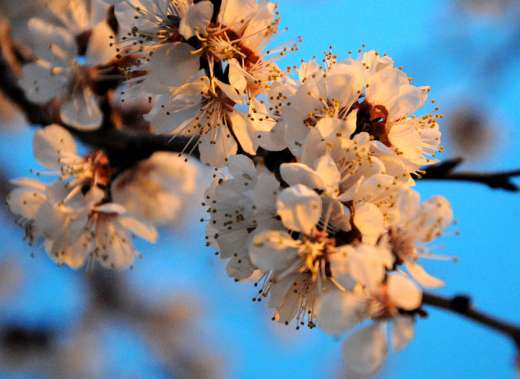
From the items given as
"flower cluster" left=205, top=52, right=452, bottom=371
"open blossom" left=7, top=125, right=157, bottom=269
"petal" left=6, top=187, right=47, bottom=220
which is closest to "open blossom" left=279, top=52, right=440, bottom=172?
Result: "flower cluster" left=205, top=52, right=452, bottom=371

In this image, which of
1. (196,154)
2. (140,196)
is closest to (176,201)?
(140,196)

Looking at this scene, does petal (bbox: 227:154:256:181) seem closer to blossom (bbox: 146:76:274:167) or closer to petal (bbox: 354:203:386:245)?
blossom (bbox: 146:76:274:167)

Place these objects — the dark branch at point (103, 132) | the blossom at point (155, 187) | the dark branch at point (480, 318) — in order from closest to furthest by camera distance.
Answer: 1. the dark branch at point (480, 318)
2. the dark branch at point (103, 132)
3. the blossom at point (155, 187)

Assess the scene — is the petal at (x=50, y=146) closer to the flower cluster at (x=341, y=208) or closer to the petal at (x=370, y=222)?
the flower cluster at (x=341, y=208)

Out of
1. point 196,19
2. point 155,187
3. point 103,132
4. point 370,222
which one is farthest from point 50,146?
point 370,222

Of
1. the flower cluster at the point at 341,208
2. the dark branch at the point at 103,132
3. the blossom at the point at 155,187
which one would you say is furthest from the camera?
the blossom at the point at 155,187

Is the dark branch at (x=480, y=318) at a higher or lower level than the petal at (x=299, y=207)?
lower

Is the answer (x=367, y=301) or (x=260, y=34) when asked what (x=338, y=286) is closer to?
(x=367, y=301)

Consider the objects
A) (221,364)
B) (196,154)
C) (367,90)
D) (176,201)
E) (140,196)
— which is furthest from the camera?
(221,364)

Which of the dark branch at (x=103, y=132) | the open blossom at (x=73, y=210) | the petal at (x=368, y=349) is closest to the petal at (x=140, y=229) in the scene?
the open blossom at (x=73, y=210)
